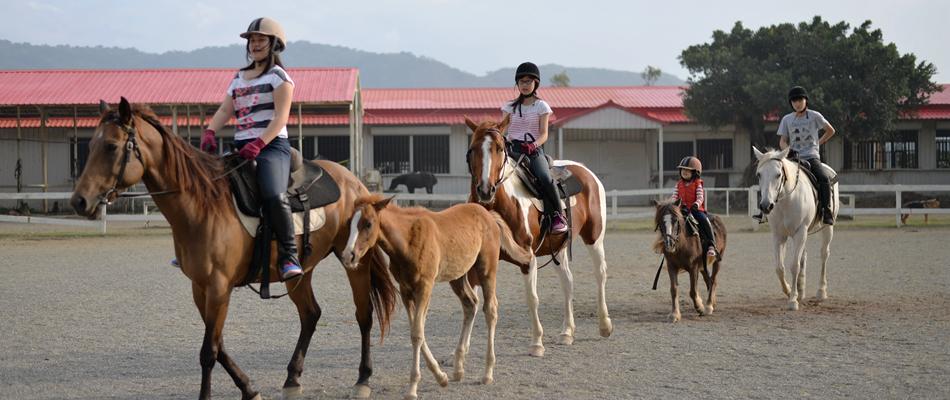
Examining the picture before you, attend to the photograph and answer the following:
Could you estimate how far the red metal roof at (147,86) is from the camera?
1153 inches

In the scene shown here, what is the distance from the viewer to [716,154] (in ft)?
120

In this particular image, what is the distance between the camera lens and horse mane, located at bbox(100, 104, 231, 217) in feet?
18.4

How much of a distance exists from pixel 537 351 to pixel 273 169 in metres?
2.96

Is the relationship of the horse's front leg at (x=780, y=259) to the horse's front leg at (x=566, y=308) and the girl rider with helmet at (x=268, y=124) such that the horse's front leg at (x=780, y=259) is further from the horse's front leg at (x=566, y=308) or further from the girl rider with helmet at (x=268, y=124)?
the girl rider with helmet at (x=268, y=124)

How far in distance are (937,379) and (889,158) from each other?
33174 mm

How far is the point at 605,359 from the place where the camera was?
733cm

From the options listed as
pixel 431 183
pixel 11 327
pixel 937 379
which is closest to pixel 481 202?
pixel 937 379

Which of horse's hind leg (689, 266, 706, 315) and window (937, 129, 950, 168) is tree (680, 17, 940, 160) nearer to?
window (937, 129, 950, 168)

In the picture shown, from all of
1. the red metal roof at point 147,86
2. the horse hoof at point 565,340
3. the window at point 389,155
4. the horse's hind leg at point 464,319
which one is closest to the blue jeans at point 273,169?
the horse's hind leg at point 464,319

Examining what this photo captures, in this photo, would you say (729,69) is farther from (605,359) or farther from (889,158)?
(605,359)

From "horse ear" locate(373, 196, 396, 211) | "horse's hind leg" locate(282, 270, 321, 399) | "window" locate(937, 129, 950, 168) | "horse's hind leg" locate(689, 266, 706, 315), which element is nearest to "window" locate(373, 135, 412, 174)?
"window" locate(937, 129, 950, 168)

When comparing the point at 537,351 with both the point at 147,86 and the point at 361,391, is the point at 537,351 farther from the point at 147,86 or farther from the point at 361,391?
the point at 147,86

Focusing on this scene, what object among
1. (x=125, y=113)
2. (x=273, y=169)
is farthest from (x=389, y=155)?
(x=125, y=113)

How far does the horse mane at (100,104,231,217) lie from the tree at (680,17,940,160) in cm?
2901
